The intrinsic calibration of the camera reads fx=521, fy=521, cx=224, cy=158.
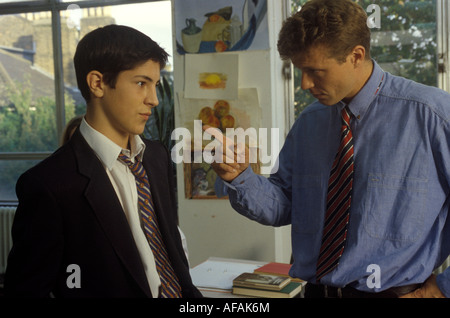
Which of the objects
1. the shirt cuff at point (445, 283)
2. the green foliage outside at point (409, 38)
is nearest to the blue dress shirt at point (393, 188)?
the shirt cuff at point (445, 283)

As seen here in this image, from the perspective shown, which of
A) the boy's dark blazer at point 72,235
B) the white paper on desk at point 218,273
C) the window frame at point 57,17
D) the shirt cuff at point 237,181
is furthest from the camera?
the window frame at point 57,17

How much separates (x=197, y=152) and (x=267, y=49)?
742 millimetres

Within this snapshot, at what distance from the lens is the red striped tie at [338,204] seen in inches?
54.6

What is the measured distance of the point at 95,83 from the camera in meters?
1.06

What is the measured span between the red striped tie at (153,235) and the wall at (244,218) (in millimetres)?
1860

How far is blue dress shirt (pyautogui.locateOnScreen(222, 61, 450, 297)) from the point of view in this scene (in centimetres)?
132

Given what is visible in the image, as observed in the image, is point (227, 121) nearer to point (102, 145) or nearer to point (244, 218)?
point (244, 218)

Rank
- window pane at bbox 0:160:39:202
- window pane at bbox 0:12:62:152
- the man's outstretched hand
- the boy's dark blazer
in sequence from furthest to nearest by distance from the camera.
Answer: window pane at bbox 0:160:39:202 < window pane at bbox 0:12:62:152 < the man's outstretched hand < the boy's dark blazer

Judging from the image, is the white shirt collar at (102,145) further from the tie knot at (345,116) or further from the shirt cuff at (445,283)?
the shirt cuff at (445,283)

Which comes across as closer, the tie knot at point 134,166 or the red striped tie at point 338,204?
the tie knot at point 134,166

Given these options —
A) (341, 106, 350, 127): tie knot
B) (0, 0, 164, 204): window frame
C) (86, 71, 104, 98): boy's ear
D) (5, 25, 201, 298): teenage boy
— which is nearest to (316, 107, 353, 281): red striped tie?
(341, 106, 350, 127): tie knot

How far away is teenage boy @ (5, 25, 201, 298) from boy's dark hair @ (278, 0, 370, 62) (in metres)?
0.37

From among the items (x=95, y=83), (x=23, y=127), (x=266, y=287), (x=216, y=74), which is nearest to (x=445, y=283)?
(x=266, y=287)

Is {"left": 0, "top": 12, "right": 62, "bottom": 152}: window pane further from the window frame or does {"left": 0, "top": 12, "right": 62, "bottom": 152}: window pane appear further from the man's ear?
the man's ear
